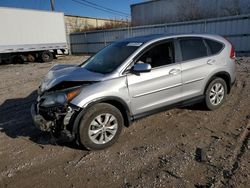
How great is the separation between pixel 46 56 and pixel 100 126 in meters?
16.4

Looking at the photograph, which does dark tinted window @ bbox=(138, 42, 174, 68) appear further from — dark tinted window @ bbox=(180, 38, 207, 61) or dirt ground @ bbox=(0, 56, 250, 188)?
dirt ground @ bbox=(0, 56, 250, 188)

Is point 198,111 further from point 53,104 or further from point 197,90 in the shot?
point 53,104

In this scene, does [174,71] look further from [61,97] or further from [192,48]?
[61,97]

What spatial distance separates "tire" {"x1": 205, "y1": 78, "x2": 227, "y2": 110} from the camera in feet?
15.2

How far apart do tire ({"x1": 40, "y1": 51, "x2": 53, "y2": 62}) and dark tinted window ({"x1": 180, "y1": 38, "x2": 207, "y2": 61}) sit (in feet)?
51.8

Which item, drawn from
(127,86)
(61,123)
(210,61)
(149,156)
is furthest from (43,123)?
(210,61)

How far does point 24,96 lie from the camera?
684 centimetres

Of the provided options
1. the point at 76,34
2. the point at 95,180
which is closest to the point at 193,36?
the point at 95,180

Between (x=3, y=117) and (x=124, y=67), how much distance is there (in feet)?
10.7

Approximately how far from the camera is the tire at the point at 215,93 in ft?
15.2

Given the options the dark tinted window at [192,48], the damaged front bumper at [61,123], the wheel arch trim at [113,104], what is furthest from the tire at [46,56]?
the wheel arch trim at [113,104]

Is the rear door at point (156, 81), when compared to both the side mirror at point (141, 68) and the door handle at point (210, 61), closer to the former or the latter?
the side mirror at point (141, 68)

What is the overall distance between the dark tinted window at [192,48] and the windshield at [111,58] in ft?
3.02

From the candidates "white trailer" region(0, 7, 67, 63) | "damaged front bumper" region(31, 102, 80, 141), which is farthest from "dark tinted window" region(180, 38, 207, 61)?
"white trailer" region(0, 7, 67, 63)
